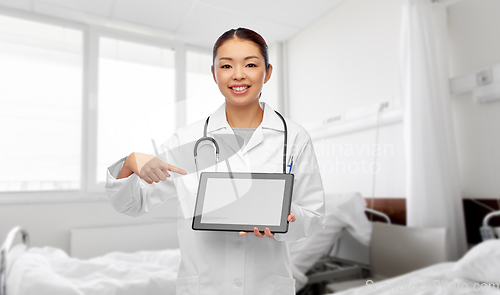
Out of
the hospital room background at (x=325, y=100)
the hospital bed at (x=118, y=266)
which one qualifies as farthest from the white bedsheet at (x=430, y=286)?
the hospital bed at (x=118, y=266)

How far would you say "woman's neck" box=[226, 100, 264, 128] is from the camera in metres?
0.46

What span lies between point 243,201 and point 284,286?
0.63ft

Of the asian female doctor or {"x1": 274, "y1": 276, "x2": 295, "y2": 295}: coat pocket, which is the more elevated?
the asian female doctor

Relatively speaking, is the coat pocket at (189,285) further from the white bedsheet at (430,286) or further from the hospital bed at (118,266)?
the white bedsheet at (430,286)

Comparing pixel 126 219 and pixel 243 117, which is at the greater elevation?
pixel 243 117

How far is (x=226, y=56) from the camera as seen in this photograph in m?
0.42

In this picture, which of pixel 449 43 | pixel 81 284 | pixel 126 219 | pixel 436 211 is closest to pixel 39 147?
pixel 126 219

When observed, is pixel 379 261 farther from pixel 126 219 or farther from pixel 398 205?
pixel 126 219

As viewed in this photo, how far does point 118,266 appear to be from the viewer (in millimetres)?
1899

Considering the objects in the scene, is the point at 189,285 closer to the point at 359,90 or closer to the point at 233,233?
the point at 233,233

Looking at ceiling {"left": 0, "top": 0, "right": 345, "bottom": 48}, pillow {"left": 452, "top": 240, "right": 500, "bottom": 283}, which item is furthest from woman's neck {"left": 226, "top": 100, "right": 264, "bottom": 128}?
pillow {"left": 452, "top": 240, "right": 500, "bottom": 283}

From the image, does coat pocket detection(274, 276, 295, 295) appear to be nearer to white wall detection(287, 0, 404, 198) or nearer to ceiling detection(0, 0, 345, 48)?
ceiling detection(0, 0, 345, 48)

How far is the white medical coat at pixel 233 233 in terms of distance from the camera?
44 cm

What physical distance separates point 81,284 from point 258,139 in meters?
1.47
